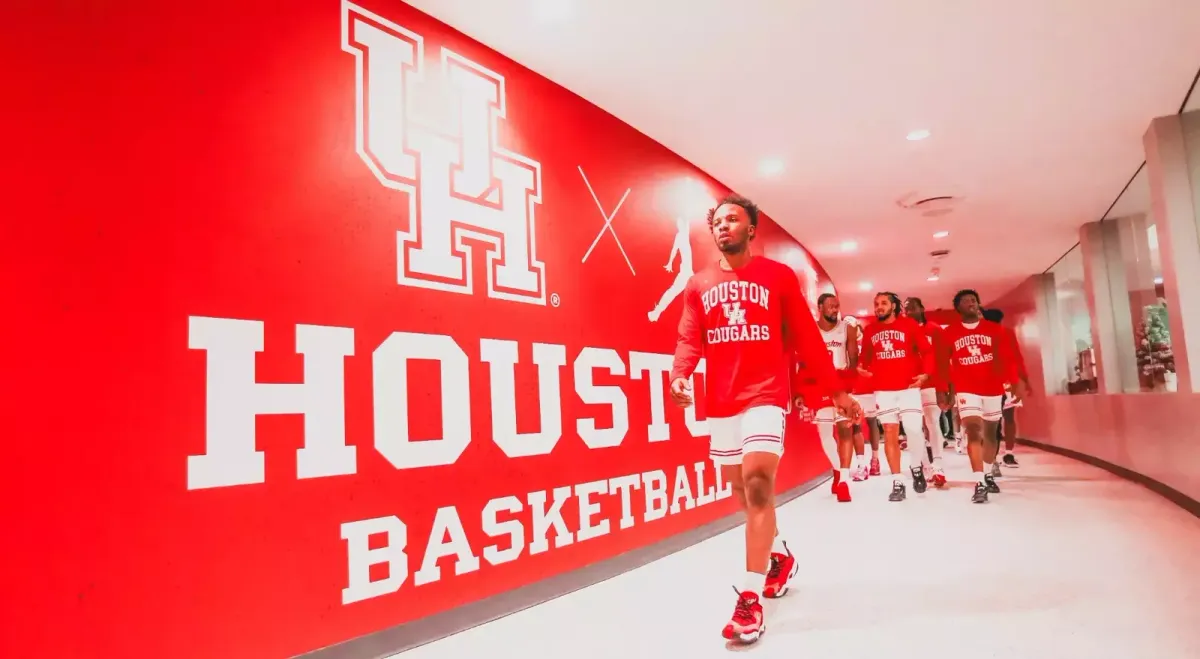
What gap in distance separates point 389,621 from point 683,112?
11.1 ft

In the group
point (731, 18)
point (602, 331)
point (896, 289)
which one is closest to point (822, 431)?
point (602, 331)

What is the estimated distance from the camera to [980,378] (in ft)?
18.0

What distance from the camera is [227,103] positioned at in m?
2.25

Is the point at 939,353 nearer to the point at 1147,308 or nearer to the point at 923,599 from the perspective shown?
the point at 1147,308

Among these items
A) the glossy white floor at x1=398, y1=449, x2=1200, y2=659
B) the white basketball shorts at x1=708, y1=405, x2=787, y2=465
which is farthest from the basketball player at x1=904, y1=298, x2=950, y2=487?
the white basketball shorts at x1=708, y1=405, x2=787, y2=465

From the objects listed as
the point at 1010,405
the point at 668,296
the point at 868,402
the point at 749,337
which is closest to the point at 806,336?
the point at 749,337

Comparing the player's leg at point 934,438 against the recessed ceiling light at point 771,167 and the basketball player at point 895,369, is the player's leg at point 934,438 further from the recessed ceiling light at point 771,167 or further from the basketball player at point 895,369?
the recessed ceiling light at point 771,167

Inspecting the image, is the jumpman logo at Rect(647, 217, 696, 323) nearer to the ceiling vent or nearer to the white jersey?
the white jersey

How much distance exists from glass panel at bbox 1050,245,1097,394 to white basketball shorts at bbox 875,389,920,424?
4.59m

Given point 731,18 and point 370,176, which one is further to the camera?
point 731,18

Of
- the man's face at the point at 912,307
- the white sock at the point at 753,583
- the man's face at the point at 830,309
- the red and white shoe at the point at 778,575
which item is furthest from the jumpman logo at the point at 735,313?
the man's face at the point at 912,307

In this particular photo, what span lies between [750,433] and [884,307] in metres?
3.63

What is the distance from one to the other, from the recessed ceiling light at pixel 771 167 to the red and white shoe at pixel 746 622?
13.0ft

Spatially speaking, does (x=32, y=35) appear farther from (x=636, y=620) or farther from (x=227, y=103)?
(x=636, y=620)
